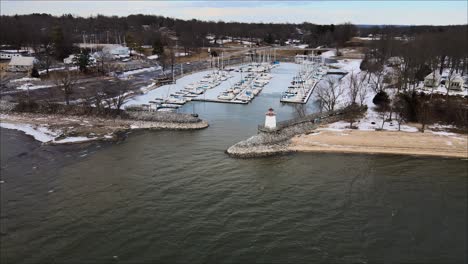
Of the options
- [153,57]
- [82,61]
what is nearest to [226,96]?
[82,61]

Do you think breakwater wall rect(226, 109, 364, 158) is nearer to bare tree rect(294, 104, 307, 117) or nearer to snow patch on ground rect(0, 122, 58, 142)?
bare tree rect(294, 104, 307, 117)

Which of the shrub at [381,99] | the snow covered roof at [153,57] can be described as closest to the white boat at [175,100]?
the shrub at [381,99]

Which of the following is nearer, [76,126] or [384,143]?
[384,143]

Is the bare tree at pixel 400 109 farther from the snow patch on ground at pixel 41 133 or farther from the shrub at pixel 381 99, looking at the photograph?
the snow patch on ground at pixel 41 133

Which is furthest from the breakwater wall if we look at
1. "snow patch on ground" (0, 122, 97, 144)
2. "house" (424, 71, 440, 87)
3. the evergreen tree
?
the evergreen tree

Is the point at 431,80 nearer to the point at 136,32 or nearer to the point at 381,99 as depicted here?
the point at 381,99

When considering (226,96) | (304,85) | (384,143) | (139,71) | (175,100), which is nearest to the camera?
(384,143)
